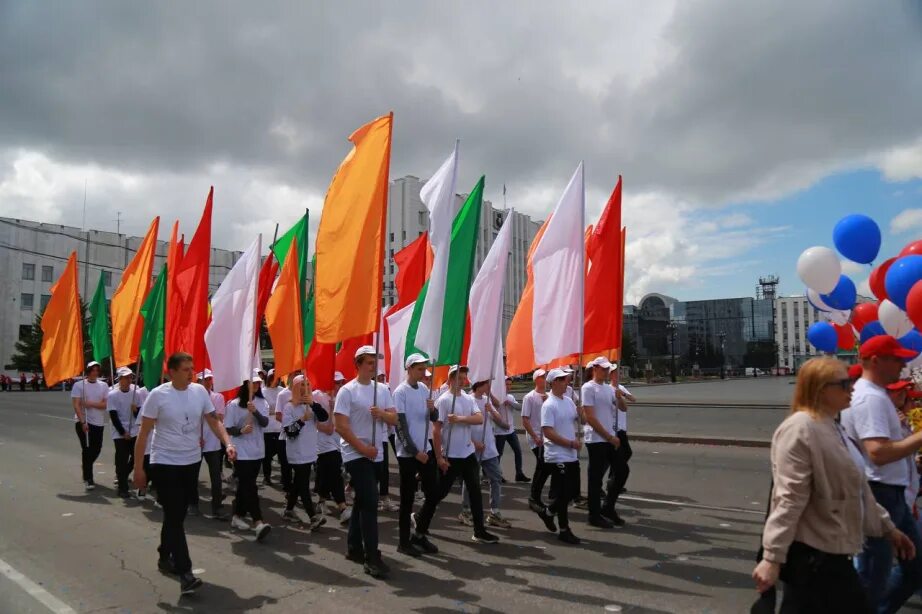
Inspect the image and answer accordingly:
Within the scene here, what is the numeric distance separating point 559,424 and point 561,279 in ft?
5.79

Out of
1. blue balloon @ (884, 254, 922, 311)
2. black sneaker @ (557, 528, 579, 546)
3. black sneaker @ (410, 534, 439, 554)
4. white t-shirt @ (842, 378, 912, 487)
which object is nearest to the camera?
white t-shirt @ (842, 378, 912, 487)

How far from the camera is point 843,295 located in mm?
8914

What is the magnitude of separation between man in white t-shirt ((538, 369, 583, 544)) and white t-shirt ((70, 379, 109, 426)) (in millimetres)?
6803

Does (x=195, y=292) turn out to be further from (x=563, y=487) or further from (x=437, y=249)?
(x=563, y=487)

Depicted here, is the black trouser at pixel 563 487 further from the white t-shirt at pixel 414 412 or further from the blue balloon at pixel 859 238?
the blue balloon at pixel 859 238

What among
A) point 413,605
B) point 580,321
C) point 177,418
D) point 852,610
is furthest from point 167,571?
point 852,610

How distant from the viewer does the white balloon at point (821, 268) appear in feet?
28.1

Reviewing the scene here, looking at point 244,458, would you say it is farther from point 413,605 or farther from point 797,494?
point 797,494

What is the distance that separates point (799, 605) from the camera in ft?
9.61

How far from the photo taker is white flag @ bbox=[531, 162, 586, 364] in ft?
25.7

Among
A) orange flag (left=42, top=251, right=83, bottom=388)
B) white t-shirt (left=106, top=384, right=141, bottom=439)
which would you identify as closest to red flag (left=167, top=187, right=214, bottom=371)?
white t-shirt (left=106, top=384, right=141, bottom=439)

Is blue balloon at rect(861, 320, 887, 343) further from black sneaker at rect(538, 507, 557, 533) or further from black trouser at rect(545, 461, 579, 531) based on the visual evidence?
black sneaker at rect(538, 507, 557, 533)

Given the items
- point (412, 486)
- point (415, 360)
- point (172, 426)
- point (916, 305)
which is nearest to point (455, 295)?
point (415, 360)

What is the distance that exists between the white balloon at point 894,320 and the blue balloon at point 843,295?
1.31 m
